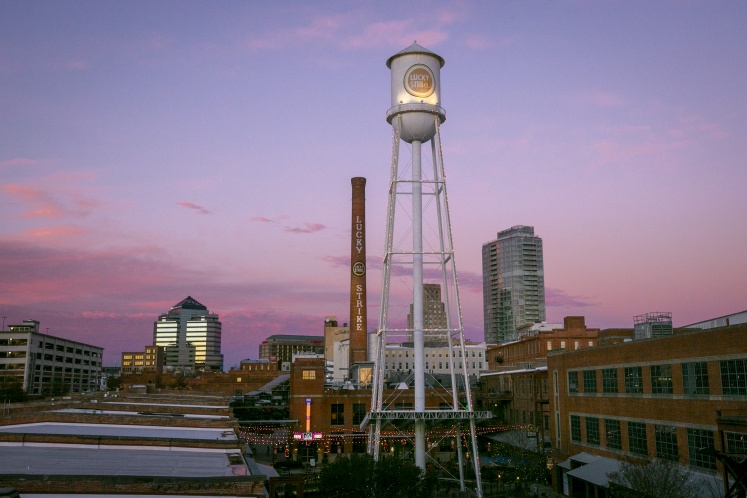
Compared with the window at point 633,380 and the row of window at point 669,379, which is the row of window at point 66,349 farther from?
the window at point 633,380

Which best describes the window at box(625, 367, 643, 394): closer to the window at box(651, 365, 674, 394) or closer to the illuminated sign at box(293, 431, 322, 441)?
the window at box(651, 365, 674, 394)

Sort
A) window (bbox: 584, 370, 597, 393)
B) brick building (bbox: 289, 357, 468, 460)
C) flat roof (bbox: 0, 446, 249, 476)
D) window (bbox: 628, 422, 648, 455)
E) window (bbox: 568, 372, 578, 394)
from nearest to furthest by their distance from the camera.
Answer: flat roof (bbox: 0, 446, 249, 476)
window (bbox: 628, 422, 648, 455)
window (bbox: 584, 370, 597, 393)
window (bbox: 568, 372, 578, 394)
brick building (bbox: 289, 357, 468, 460)

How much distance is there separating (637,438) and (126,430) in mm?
28031

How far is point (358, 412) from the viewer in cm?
7731

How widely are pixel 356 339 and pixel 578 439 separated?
5170 centimetres

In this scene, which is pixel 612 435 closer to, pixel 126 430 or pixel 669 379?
pixel 669 379

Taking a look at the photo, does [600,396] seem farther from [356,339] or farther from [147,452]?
[356,339]

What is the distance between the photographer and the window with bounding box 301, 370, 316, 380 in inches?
3033

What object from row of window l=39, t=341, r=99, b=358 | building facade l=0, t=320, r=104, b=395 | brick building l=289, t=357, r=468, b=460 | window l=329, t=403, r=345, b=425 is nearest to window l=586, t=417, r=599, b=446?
brick building l=289, t=357, r=468, b=460

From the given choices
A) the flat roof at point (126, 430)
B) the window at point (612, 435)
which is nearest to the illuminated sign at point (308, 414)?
the flat roof at point (126, 430)

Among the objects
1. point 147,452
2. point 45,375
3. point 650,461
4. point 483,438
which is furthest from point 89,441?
point 45,375

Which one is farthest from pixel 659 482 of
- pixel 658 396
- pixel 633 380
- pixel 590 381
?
pixel 590 381

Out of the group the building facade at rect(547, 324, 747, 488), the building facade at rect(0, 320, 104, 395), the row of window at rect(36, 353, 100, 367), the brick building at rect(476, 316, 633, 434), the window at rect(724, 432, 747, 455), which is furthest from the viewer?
the row of window at rect(36, 353, 100, 367)

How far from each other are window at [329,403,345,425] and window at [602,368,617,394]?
3769 centimetres
